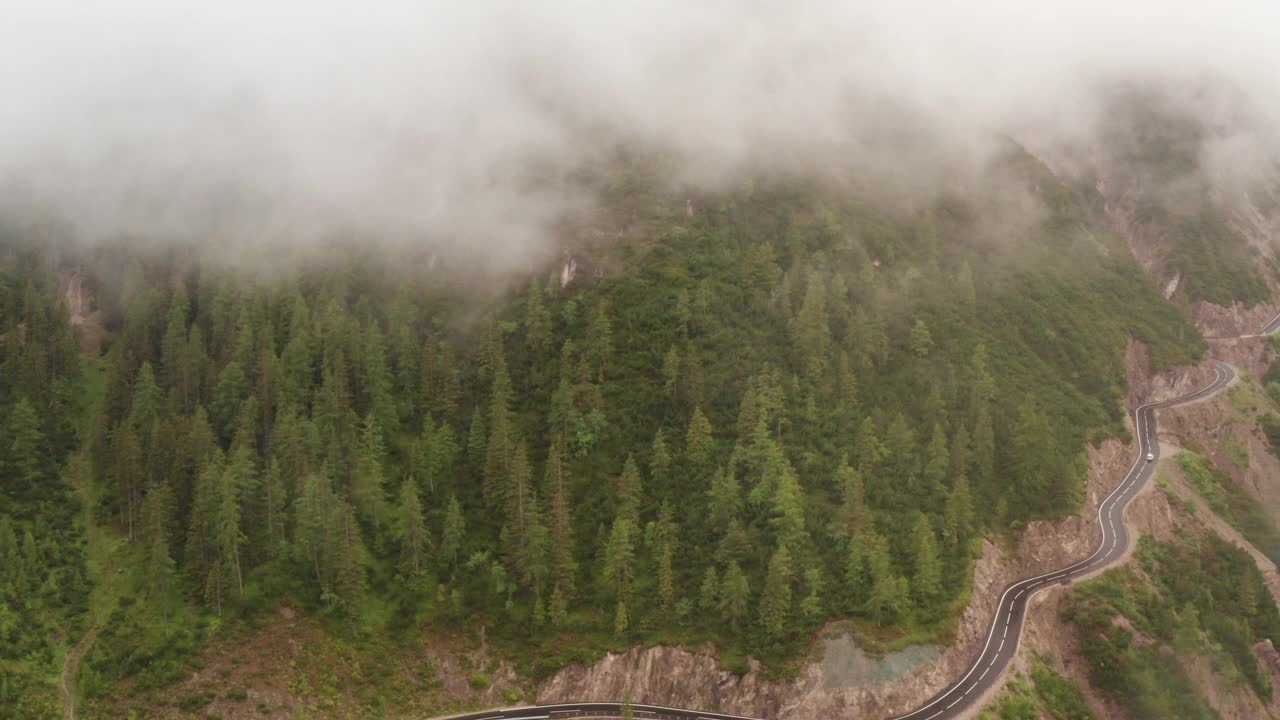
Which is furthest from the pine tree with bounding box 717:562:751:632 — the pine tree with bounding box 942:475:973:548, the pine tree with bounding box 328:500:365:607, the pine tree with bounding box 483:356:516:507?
the pine tree with bounding box 328:500:365:607

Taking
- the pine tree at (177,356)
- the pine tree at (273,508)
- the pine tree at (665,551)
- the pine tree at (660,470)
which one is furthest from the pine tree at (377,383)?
the pine tree at (665,551)

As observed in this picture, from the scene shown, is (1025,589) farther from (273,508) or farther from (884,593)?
(273,508)

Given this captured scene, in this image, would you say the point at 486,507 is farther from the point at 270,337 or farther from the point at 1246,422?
the point at 1246,422

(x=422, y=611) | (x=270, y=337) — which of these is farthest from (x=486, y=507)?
(x=270, y=337)

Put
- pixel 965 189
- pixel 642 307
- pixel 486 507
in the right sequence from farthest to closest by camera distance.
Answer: pixel 965 189 < pixel 642 307 < pixel 486 507

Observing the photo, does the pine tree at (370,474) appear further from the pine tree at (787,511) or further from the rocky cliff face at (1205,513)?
the rocky cliff face at (1205,513)

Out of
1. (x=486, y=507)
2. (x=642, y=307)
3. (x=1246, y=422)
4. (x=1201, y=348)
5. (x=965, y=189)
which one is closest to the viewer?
(x=486, y=507)

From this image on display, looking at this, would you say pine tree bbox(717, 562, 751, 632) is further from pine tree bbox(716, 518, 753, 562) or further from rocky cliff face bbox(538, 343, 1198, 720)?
rocky cliff face bbox(538, 343, 1198, 720)
